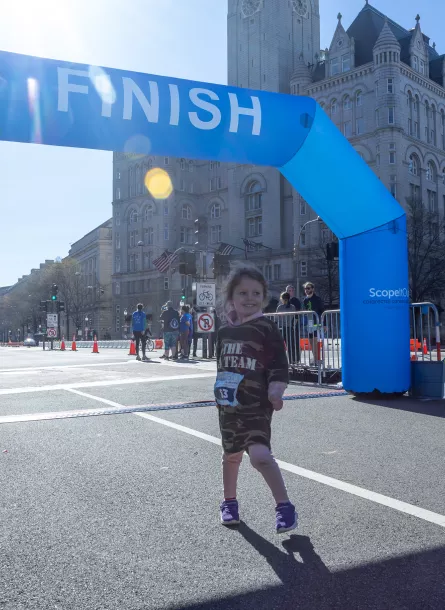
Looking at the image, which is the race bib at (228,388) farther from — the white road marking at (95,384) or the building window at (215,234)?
the building window at (215,234)

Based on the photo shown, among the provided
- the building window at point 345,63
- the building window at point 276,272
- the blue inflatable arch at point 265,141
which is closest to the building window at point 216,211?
the building window at point 276,272

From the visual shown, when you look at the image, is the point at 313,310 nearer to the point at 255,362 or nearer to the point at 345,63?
the point at 255,362

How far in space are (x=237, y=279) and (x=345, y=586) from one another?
170cm

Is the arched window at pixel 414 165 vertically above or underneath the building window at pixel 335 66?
underneath

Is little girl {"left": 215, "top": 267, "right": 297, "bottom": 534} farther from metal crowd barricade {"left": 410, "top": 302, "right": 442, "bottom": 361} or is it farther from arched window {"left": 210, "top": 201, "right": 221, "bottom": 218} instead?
arched window {"left": 210, "top": 201, "right": 221, "bottom": 218}

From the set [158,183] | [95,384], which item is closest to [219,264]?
[95,384]

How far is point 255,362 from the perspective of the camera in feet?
10.8

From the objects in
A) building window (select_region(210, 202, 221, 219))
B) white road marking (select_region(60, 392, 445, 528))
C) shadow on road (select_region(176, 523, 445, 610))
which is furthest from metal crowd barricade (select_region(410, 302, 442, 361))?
building window (select_region(210, 202, 221, 219))

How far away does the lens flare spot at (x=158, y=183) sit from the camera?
268 ft

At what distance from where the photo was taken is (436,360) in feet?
29.5

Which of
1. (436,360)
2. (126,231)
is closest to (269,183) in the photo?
(126,231)

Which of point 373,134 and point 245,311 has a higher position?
point 373,134

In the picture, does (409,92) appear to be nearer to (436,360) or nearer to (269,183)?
(269,183)

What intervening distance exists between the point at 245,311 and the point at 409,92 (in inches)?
2441
